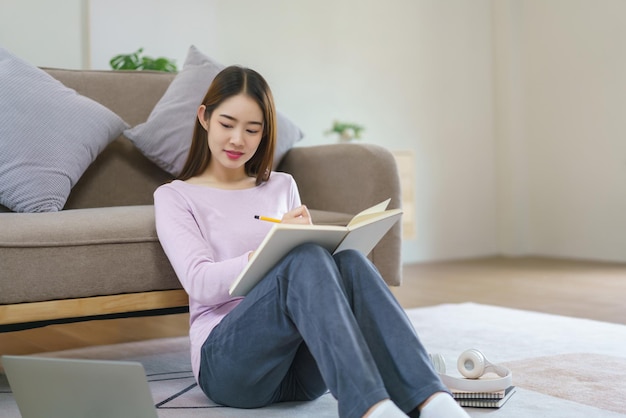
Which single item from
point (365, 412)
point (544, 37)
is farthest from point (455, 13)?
point (365, 412)

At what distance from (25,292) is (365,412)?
0.98 m

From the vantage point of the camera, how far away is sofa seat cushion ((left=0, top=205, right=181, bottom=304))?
195cm

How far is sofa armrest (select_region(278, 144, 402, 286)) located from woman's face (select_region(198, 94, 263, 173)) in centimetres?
66

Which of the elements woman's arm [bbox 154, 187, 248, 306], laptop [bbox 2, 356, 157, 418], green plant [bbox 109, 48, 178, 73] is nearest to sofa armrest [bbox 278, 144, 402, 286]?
woman's arm [bbox 154, 187, 248, 306]

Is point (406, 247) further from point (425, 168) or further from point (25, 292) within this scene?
point (25, 292)

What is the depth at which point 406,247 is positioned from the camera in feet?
18.0

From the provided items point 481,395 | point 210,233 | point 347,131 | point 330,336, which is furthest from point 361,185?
point 347,131

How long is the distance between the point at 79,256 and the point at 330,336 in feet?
2.78

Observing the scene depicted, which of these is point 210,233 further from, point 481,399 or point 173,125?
point 173,125

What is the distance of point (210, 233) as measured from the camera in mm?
1907

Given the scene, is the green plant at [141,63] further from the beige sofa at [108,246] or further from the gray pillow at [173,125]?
the beige sofa at [108,246]

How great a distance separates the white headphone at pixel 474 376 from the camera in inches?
71.8

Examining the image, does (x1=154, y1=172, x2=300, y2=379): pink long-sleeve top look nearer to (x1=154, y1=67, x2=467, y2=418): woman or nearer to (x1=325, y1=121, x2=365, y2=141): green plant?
(x1=154, y1=67, x2=467, y2=418): woman

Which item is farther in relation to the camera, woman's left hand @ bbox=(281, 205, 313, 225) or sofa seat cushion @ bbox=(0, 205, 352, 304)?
sofa seat cushion @ bbox=(0, 205, 352, 304)
